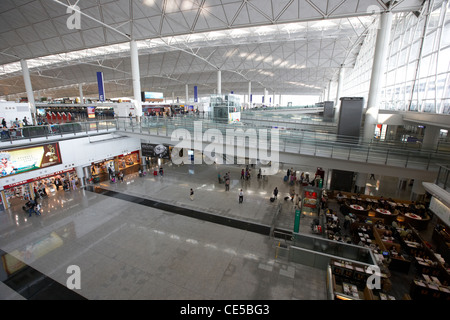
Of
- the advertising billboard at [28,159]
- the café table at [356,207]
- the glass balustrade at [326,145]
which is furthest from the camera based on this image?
the café table at [356,207]

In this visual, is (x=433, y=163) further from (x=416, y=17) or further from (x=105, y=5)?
(x=105, y=5)

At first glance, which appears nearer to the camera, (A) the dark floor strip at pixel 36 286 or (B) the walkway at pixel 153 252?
(A) the dark floor strip at pixel 36 286

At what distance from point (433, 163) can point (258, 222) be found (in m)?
9.61

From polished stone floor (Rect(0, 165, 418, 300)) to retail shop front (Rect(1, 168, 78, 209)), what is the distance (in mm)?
975

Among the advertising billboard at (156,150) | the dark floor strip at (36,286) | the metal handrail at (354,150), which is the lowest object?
the dark floor strip at (36,286)

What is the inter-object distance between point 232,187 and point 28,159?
15.0 meters

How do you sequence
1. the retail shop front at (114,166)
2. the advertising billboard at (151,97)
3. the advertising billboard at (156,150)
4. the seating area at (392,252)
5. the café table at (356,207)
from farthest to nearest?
the advertising billboard at (151,97)
the retail shop front at (114,166)
the advertising billboard at (156,150)
the café table at (356,207)
the seating area at (392,252)

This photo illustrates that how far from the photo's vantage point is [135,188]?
62.6ft

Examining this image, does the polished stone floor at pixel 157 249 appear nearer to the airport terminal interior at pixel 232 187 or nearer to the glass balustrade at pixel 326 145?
the airport terminal interior at pixel 232 187

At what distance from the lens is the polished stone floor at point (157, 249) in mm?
8328

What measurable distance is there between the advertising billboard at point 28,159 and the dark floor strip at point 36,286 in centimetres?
749

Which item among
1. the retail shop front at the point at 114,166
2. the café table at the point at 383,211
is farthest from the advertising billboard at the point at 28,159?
the café table at the point at 383,211

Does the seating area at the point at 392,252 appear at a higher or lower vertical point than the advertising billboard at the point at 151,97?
lower
